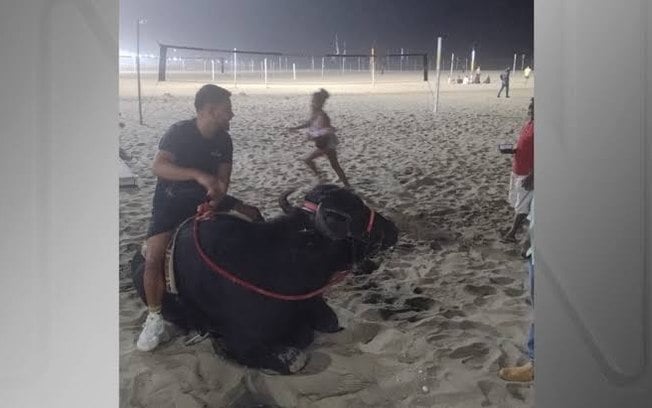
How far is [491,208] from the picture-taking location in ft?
5.31

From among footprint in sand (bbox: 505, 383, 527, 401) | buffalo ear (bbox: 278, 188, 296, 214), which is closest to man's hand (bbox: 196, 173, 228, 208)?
buffalo ear (bbox: 278, 188, 296, 214)

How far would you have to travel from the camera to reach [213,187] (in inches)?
62.4

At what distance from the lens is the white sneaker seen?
154 cm

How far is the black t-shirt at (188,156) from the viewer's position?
1.57 meters

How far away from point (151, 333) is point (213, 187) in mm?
373

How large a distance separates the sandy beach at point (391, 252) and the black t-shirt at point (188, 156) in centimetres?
3

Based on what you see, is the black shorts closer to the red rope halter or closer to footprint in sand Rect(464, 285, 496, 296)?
the red rope halter

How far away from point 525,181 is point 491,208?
0.35ft

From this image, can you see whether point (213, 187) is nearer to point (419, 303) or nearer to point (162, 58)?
point (162, 58)

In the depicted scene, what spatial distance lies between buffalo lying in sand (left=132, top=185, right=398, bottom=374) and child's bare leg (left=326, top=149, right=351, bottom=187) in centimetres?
3

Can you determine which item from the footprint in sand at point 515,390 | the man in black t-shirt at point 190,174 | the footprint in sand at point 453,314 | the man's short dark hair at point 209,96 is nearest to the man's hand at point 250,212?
the man in black t-shirt at point 190,174
